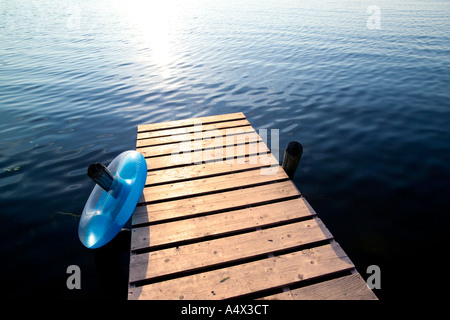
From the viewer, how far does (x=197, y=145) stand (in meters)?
6.15

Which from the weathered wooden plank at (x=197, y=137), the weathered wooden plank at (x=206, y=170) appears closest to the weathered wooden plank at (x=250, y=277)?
the weathered wooden plank at (x=206, y=170)

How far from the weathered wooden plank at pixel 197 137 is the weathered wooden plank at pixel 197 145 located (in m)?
0.08

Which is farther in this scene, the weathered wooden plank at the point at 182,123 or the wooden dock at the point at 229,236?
the weathered wooden plank at the point at 182,123

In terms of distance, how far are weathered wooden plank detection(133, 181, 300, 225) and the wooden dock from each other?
0.02 m

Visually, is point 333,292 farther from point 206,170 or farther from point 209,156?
point 209,156

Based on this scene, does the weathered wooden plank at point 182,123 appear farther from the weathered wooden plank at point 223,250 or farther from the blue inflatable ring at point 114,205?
the weathered wooden plank at point 223,250

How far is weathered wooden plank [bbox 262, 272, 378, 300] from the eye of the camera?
9.73 feet

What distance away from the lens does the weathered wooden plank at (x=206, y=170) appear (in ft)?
16.7

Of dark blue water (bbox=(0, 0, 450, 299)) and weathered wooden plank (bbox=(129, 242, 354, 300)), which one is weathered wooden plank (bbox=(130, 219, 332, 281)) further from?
dark blue water (bbox=(0, 0, 450, 299))

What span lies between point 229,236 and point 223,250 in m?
0.30

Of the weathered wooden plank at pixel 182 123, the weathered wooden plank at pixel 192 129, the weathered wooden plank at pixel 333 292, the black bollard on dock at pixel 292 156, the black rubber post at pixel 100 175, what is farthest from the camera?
the weathered wooden plank at pixel 182 123

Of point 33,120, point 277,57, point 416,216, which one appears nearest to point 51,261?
point 33,120

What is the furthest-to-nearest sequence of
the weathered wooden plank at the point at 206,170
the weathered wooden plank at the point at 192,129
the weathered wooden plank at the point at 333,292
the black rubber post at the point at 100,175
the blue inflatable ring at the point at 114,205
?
1. the weathered wooden plank at the point at 192,129
2. the weathered wooden plank at the point at 206,170
3. the blue inflatable ring at the point at 114,205
4. the black rubber post at the point at 100,175
5. the weathered wooden plank at the point at 333,292

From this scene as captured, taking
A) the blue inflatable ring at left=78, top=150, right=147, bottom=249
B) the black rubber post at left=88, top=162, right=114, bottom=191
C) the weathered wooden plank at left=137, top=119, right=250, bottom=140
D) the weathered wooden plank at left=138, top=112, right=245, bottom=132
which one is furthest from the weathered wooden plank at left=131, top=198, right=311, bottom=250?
the weathered wooden plank at left=138, top=112, right=245, bottom=132
